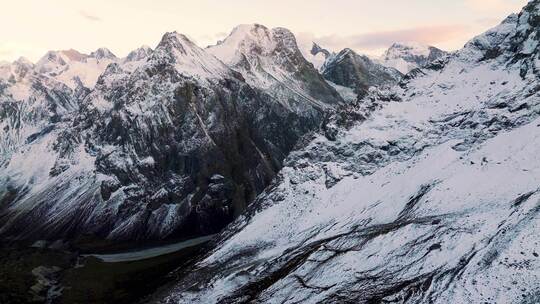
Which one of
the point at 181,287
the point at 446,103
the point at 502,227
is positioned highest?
the point at 446,103

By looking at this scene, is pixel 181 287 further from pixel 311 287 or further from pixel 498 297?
pixel 498 297

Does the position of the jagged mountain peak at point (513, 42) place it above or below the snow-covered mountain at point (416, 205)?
above

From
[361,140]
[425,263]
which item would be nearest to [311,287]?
[425,263]

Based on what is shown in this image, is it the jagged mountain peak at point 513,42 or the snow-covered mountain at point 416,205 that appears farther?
the jagged mountain peak at point 513,42

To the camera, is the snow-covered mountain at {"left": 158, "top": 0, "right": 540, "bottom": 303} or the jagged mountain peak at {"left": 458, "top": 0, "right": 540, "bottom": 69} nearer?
the snow-covered mountain at {"left": 158, "top": 0, "right": 540, "bottom": 303}

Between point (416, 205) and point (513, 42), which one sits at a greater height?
point (513, 42)

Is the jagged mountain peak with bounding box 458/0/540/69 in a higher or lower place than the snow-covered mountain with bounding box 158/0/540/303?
higher

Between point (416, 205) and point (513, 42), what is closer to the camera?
point (416, 205)

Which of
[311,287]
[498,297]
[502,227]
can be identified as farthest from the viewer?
[311,287]
